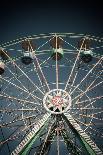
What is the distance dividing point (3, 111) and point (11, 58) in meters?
4.12

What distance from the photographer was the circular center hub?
16344 millimetres

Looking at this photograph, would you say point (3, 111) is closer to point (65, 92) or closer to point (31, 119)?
point (31, 119)

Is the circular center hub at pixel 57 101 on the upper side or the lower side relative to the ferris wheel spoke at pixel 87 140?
upper

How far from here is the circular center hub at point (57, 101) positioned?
16.3 meters

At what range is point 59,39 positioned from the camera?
20.6 meters

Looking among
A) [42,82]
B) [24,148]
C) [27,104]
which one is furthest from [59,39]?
[24,148]

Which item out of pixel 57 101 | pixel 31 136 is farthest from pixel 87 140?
pixel 57 101

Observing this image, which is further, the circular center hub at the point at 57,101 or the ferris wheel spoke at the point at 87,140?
the circular center hub at the point at 57,101

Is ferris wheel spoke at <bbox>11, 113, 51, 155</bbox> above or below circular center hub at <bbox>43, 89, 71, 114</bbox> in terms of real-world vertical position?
below

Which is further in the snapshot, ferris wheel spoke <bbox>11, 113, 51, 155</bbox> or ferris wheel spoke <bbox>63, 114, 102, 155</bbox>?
ferris wheel spoke <bbox>11, 113, 51, 155</bbox>

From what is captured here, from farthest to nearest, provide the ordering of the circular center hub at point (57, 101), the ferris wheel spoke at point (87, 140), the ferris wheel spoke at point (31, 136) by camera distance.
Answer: the circular center hub at point (57, 101) < the ferris wheel spoke at point (31, 136) < the ferris wheel spoke at point (87, 140)

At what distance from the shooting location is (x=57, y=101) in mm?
16797

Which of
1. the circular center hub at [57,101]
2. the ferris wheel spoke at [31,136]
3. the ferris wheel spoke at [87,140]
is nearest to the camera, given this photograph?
the ferris wheel spoke at [87,140]

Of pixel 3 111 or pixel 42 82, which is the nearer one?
pixel 3 111
